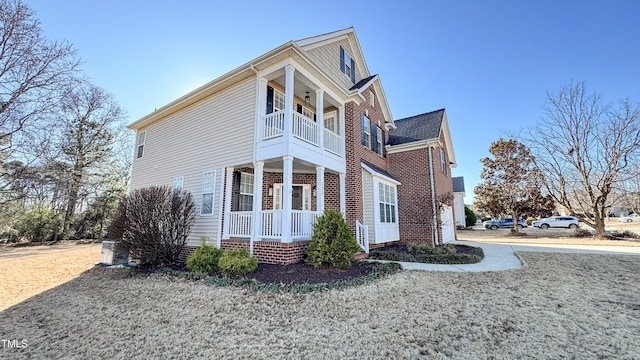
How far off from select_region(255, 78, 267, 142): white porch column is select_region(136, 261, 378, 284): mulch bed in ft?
12.3

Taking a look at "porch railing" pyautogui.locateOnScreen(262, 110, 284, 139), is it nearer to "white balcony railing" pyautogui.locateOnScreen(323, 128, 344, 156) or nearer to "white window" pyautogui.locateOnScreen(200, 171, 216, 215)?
"white balcony railing" pyautogui.locateOnScreen(323, 128, 344, 156)

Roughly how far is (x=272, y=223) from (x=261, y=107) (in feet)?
12.1

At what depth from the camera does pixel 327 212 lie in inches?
300

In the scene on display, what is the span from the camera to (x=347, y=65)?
12539 mm

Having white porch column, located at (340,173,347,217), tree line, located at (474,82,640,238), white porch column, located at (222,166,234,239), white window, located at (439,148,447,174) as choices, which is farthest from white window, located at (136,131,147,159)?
tree line, located at (474,82,640,238)

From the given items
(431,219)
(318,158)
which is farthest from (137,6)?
(431,219)

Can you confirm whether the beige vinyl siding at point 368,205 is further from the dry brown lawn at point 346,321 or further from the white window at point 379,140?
the dry brown lawn at point 346,321

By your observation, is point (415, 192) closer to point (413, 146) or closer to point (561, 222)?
point (413, 146)

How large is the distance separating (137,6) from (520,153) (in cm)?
2677

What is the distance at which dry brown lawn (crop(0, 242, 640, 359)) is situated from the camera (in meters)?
3.34

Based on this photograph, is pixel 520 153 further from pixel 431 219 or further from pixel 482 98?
pixel 431 219

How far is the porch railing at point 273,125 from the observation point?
806 cm

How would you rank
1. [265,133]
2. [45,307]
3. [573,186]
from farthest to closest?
[573,186] → [265,133] → [45,307]

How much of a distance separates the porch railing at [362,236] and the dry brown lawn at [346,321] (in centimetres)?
306
